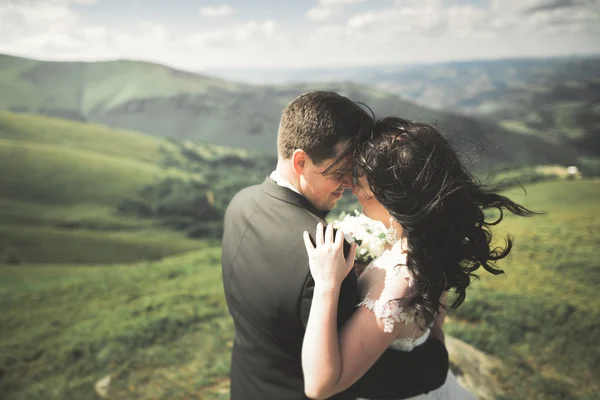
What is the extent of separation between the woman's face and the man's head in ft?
0.38

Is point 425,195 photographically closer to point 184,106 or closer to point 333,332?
point 333,332

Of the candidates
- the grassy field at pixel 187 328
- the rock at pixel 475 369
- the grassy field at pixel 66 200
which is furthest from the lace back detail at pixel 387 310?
the grassy field at pixel 66 200

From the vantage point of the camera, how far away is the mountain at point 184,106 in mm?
35188

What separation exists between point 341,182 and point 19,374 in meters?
6.01

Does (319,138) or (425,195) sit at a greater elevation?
(319,138)

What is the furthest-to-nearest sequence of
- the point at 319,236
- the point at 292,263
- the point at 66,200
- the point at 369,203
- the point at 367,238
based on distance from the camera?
the point at 66,200, the point at 367,238, the point at 369,203, the point at 292,263, the point at 319,236

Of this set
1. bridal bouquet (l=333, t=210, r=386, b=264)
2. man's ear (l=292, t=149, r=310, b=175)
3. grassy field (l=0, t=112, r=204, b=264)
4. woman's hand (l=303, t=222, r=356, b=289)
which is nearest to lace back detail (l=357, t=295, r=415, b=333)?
woman's hand (l=303, t=222, r=356, b=289)

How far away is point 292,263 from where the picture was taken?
75.1 inches

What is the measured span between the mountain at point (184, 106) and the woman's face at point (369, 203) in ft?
109

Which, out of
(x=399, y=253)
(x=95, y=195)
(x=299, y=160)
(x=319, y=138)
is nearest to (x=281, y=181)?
(x=299, y=160)

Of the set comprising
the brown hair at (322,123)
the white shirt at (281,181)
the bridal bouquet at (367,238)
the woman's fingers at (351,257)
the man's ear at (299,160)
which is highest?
the brown hair at (322,123)

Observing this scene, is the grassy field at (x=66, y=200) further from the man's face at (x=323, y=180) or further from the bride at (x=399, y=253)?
the bride at (x=399, y=253)

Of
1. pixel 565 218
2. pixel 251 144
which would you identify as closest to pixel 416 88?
pixel 251 144

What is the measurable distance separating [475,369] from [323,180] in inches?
158
